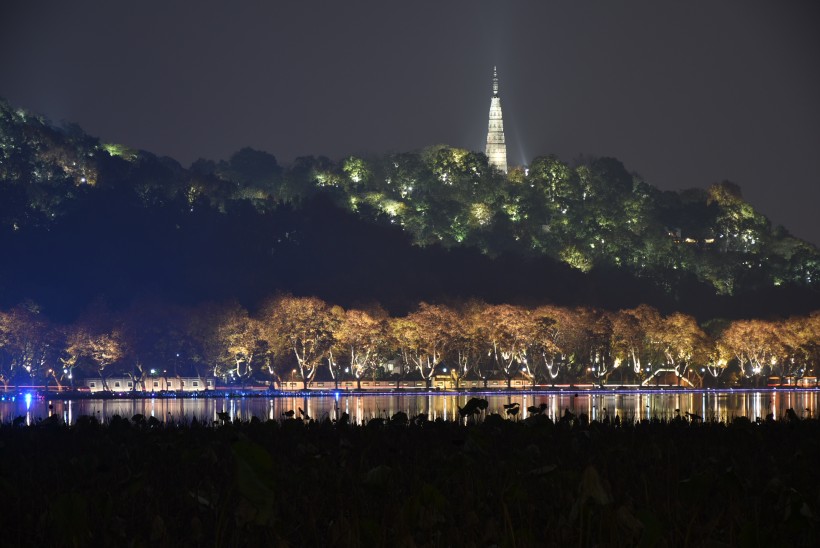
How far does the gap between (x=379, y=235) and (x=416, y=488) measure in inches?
6027

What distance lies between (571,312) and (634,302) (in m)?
31.8

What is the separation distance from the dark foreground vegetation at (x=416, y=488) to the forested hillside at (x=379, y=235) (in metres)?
113

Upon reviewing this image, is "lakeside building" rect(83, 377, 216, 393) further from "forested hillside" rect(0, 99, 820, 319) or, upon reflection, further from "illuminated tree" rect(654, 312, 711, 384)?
"illuminated tree" rect(654, 312, 711, 384)

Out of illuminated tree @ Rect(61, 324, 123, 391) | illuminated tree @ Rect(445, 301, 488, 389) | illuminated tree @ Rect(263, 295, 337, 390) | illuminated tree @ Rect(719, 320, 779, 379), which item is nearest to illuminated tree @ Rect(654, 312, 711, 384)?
illuminated tree @ Rect(719, 320, 779, 379)

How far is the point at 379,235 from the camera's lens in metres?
170

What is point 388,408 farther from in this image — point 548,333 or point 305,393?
point 548,333

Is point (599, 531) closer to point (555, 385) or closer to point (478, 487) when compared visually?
point (478, 487)

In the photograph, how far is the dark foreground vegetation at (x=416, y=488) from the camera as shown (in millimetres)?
13383

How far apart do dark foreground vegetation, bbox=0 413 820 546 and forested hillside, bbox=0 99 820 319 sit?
113 metres

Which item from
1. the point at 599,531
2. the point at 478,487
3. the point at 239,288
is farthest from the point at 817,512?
the point at 239,288

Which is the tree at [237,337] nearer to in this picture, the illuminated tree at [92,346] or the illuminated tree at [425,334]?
the illuminated tree at [92,346]

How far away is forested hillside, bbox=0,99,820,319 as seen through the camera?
151500mm

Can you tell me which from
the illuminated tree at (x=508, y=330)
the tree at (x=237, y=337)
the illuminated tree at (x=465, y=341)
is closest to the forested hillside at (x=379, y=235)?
the illuminated tree at (x=465, y=341)

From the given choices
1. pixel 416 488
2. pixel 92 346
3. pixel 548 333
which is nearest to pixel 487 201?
pixel 548 333
